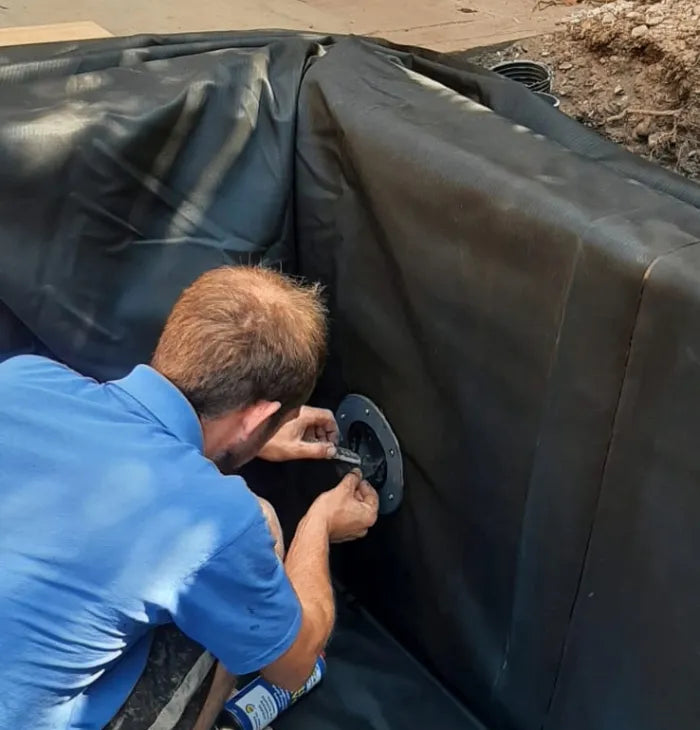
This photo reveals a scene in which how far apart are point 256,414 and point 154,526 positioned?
0.31 m

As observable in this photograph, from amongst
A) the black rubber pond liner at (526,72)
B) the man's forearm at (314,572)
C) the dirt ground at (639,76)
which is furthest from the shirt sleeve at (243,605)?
the black rubber pond liner at (526,72)

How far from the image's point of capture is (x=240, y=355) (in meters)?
1.42

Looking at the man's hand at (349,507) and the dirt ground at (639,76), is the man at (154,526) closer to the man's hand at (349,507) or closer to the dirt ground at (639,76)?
the man's hand at (349,507)

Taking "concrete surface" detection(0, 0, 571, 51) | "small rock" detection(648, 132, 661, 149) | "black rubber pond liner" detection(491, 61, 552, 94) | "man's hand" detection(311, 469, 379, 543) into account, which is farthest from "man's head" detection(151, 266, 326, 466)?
"concrete surface" detection(0, 0, 571, 51)

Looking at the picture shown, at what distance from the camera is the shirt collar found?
133cm

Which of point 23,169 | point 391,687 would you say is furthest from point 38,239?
point 391,687

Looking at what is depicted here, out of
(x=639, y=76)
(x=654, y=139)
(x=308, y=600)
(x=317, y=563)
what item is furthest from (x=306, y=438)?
(x=639, y=76)

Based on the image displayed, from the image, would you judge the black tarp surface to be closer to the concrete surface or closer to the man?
the man

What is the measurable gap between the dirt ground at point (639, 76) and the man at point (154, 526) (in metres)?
1.15

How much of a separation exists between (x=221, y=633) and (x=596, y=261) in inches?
28.4

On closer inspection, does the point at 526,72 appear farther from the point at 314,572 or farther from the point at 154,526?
the point at 154,526

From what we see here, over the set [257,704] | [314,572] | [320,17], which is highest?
[320,17]

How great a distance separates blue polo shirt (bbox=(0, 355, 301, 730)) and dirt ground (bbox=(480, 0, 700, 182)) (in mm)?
1415

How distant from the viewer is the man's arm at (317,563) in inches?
56.6
